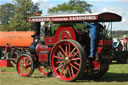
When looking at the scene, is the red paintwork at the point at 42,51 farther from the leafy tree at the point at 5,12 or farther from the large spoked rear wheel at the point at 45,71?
the leafy tree at the point at 5,12

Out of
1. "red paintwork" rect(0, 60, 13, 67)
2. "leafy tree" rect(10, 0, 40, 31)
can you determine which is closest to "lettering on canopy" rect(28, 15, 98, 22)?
"red paintwork" rect(0, 60, 13, 67)

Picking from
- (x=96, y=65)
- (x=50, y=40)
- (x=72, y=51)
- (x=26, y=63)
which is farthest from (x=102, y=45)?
(x=26, y=63)

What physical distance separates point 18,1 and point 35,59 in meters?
49.0

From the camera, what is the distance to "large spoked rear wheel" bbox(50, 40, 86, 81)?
8.86 meters

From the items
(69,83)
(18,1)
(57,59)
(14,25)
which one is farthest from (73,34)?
(18,1)

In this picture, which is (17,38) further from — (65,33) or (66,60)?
(66,60)

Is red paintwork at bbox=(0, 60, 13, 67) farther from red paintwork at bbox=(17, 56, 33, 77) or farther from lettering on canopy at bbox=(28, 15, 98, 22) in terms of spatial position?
lettering on canopy at bbox=(28, 15, 98, 22)

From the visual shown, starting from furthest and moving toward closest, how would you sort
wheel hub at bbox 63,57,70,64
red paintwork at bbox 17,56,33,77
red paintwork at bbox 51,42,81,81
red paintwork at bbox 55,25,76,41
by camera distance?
red paintwork at bbox 17,56,33,77, red paintwork at bbox 55,25,76,41, wheel hub at bbox 63,57,70,64, red paintwork at bbox 51,42,81,81

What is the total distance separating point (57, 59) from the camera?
9.77 metres

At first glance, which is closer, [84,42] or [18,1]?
[84,42]

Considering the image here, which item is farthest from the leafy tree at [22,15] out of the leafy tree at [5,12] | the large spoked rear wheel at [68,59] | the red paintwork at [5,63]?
the large spoked rear wheel at [68,59]

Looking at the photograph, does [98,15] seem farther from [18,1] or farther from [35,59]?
[18,1]

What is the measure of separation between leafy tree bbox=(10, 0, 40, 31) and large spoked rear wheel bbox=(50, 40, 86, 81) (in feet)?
123

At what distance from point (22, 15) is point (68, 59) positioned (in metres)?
41.9
